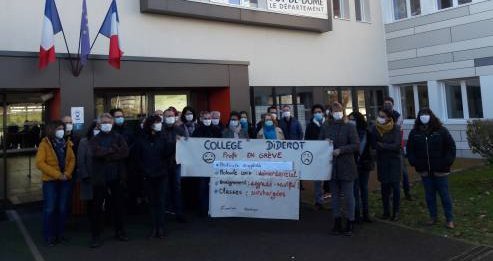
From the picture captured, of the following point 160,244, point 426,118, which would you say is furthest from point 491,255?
point 160,244

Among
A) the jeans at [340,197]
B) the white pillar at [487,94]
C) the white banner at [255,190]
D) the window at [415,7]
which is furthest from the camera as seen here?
the window at [415,7]

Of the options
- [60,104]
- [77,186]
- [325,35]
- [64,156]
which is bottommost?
[77,186]

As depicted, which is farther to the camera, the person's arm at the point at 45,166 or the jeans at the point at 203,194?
the jeans at the point at 203,194

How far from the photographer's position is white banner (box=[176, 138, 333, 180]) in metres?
7.39

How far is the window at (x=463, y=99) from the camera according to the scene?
51.0ft

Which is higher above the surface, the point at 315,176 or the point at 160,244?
the point at 315,176

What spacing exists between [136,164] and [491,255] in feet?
17.1

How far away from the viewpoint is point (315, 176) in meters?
7.36

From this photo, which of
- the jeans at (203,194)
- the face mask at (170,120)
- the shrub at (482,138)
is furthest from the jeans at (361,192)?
the shrub at (482,138)

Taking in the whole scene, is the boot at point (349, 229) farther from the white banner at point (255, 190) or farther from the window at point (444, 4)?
the window at point (444, 4)

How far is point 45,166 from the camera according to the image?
22.5 feet

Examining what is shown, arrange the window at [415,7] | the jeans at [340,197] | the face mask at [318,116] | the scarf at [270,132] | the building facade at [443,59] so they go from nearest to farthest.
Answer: the jeans at [340,197] < the scarf at [270,132] < the face mask at [318,116] < the building facade at [443,59] < the window at [415,7]

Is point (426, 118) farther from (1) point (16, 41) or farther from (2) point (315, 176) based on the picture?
(1) point (16, 41)

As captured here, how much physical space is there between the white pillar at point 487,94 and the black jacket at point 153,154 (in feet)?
38.2
